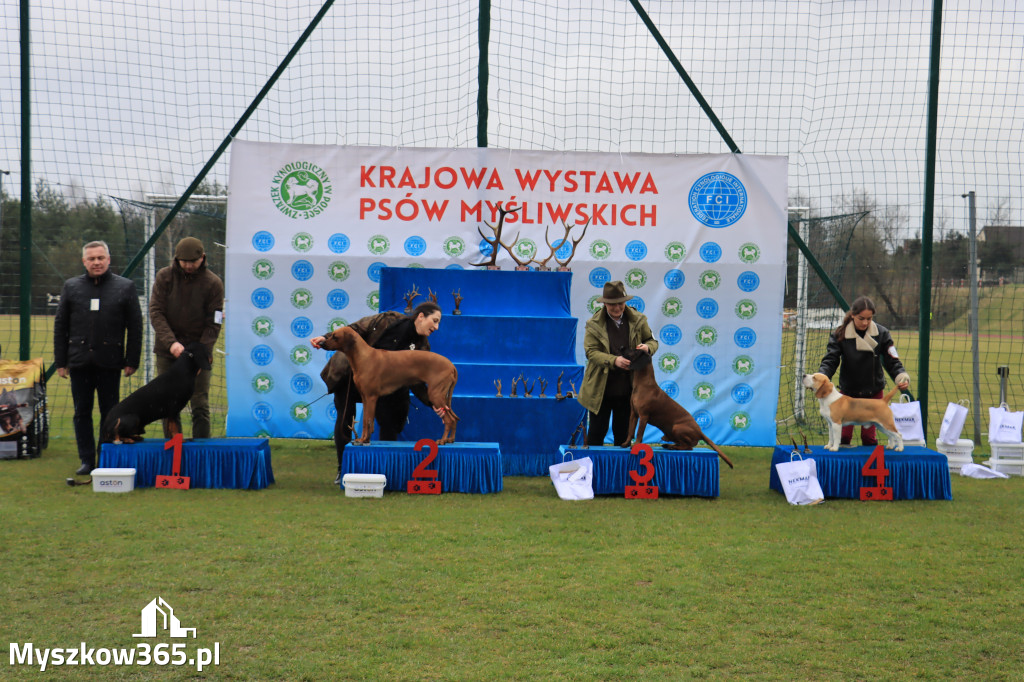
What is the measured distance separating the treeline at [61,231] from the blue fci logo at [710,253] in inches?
185

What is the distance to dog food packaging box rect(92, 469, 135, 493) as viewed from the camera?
596cm

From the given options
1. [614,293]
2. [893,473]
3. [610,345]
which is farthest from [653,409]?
[893,473]

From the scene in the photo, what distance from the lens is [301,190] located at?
27.2ft

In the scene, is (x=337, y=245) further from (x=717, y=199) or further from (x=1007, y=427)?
(x=1007, y=427)

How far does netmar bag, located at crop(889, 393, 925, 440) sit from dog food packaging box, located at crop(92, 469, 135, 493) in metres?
5.87

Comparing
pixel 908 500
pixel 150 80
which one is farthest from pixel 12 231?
pixel 908 500

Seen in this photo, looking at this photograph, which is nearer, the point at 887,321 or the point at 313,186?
the point at 313,186

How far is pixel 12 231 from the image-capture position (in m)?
8.98

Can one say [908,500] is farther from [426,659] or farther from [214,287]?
[214,287]

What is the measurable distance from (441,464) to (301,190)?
343 centimetres

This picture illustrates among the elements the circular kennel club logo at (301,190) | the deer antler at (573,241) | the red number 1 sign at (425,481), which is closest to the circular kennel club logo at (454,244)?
the deer antler at (573,241)

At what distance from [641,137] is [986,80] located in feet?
10.7

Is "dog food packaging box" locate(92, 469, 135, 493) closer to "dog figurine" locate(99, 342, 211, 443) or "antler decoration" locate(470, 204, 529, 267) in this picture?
"dog figurine" locate(99, 342, 211, 443)

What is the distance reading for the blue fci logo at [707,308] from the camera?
8461 mm
